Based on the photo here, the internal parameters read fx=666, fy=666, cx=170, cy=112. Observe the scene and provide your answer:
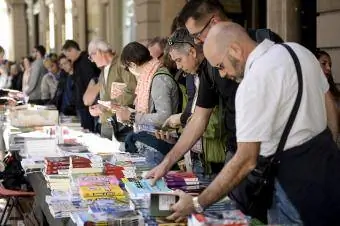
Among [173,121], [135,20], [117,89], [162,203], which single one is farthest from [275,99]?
[135,20]

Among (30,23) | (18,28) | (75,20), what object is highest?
(30,23)

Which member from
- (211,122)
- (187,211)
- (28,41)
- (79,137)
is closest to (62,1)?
(28,41)

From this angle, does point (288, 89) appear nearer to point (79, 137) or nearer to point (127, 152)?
point (127, 152)

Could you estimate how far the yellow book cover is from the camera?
10.9ft

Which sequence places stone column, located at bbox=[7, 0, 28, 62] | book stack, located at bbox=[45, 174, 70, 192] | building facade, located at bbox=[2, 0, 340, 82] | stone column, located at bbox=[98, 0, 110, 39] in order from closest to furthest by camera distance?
book stack, located at bbox=[45, 174, 70, 192] < building facade, located at bbox=[2, 0, 340, 82] < stone column, located at bbox=[98, 0, 110, 39] < stone column, located at bbox=[7, 0, 28, 62]

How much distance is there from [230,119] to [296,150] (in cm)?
99

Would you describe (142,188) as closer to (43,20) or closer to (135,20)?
(135,20)

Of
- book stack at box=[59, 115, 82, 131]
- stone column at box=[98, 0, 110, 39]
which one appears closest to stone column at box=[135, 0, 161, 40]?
stone column at box=[98, 0, 110, 39]

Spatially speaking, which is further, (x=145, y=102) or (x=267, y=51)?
(x=145, y=102)

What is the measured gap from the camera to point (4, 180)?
18.2ft

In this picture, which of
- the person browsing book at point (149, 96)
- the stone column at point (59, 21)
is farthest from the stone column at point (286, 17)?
the stone column at point (59, 21)

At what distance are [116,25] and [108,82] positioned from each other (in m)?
7.54

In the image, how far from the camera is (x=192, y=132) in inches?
142

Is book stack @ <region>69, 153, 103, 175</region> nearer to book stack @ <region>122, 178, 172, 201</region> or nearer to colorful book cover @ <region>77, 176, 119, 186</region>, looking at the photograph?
colorful book cover @ <region>77, 176, 119, 186</region>
